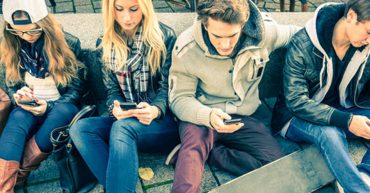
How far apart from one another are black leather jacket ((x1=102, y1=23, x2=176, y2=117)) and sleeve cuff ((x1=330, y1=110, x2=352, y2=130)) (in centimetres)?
117

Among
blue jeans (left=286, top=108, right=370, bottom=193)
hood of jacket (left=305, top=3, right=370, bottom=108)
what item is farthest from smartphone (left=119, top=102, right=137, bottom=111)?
hood of jacket (left=305, top=3, right=370, bottom=108)

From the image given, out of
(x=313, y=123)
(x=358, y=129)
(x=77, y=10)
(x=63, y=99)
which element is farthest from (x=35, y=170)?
(x=77, y=10)

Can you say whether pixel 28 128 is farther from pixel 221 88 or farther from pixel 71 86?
pixel 221 88

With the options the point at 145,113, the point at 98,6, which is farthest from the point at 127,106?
the point at 98,6

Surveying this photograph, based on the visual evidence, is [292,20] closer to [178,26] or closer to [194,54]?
[178,26]

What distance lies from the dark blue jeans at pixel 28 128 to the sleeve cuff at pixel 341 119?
1854 millimetres

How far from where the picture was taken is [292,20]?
3863 millimetres

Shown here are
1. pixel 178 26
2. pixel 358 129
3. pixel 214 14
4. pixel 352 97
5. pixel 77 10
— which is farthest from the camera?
pixel 77 10

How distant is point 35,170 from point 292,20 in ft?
8.06

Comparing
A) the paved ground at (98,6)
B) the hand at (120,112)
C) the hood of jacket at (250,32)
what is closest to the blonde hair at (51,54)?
the hand at (120,112)

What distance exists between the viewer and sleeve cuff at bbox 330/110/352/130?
9.81ft

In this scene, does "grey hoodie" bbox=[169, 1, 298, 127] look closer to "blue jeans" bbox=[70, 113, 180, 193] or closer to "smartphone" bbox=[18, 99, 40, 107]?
"blue jeans" bbox=[70, 113, 180, 193]

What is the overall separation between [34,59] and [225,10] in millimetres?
1478

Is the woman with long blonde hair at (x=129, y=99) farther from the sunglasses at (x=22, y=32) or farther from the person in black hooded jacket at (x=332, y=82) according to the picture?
the person in black hooded jacket at (x=332, y=82)
